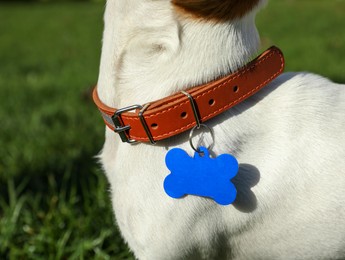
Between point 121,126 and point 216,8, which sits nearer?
point 216,8

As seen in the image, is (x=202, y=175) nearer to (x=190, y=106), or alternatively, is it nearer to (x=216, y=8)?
(x=190, y=106)

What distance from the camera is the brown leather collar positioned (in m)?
1.46

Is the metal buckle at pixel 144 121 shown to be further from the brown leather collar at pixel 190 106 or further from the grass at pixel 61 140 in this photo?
the grass at pixel 61 140

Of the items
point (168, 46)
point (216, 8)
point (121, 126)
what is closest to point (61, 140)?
point (121, 126)

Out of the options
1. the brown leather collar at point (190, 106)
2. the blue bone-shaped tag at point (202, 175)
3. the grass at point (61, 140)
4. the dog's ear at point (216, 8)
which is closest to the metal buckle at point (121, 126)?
the brown leather collar at point (190, 106)

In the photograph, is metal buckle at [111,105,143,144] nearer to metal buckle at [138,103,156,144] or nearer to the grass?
metal buckle at [138,103,156,144]

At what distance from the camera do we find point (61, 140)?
3928 millimetres

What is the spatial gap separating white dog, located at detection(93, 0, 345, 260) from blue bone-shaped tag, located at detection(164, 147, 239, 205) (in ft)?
0.13

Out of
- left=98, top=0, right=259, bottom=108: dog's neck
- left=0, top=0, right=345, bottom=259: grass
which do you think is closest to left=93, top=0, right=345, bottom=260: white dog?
left=98, top=0, right=259, bottom=108: dog's neck

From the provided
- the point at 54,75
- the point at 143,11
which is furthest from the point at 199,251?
the point at 54,75

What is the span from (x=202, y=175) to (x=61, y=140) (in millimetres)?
2660

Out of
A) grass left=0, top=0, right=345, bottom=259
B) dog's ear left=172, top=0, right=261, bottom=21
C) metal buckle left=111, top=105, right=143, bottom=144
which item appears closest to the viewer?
dog's ear left=172, top=0, right=261, bottom=21

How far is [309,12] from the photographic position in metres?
10.7

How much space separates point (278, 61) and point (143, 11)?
1.52 feet
